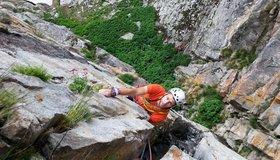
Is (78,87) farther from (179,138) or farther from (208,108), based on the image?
(208,108)

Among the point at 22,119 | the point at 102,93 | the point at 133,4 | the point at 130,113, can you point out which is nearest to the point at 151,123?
the point at 130,113

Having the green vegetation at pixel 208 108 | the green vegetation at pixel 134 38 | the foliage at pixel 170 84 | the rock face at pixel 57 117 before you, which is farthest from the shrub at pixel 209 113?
the rock face at pixel 57 117

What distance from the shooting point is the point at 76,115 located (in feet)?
17.3

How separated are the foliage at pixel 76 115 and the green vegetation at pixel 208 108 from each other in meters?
9.79

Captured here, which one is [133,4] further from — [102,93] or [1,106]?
[1,106]

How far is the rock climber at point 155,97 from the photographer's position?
7.84 m

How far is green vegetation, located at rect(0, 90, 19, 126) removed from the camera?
423cm

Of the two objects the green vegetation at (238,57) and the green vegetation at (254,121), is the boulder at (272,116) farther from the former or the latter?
the green vegetation at (238,57)

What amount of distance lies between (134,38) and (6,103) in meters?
18.4

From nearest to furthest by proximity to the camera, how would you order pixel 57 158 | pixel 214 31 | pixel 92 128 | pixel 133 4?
pixel 57 158 < pixel 92 128 < pixel 214 31 < pixel 133 4

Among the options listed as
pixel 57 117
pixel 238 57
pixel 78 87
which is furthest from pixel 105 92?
pixel 238 57

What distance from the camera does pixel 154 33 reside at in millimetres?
22609

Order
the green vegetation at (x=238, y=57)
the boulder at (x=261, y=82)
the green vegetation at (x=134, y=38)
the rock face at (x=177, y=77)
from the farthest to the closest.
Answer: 1. the green vegetation at (x=134, y=38)
2. the green vegetation at (x=238, y=57)
3. the boulder at (x=261, y=82)
4. the rock face at (x=177, y=77)

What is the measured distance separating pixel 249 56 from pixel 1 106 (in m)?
13.8
